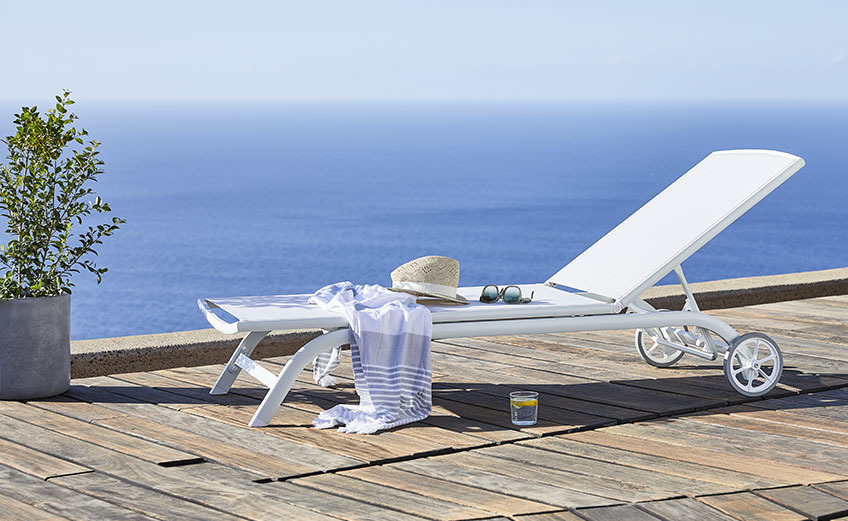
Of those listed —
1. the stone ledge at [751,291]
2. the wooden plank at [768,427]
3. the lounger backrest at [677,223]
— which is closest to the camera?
the wooden plank at [768,427]

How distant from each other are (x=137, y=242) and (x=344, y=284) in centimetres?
7564

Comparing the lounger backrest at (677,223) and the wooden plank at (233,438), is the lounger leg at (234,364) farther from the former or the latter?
the lounger backrest at (677,223)

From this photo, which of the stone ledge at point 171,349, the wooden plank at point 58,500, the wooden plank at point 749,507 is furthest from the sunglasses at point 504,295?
the wooden plank at point 58,500

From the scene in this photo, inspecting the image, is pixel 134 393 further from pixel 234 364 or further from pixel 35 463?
pixel 35 463

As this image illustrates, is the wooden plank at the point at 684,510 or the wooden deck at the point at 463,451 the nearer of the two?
the wooden plank at the point at 684,510

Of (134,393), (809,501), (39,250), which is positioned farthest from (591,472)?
(39,250)

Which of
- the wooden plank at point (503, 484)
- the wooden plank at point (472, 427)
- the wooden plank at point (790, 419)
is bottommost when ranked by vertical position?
the wooden plank at point (503, 484)

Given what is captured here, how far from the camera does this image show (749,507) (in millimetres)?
2646

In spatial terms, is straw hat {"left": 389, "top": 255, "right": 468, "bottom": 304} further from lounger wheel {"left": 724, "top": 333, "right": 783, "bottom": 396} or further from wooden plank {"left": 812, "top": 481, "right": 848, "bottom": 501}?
wooden plank {"left": 812, "top": 481, "right": 848, "bottom": 501}

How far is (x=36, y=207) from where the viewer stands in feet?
13.4

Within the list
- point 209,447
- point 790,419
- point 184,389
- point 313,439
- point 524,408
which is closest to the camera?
point 209,447

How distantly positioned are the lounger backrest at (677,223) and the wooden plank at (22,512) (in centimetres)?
224

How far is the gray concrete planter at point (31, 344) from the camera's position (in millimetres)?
3916

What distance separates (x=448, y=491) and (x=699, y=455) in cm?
84
